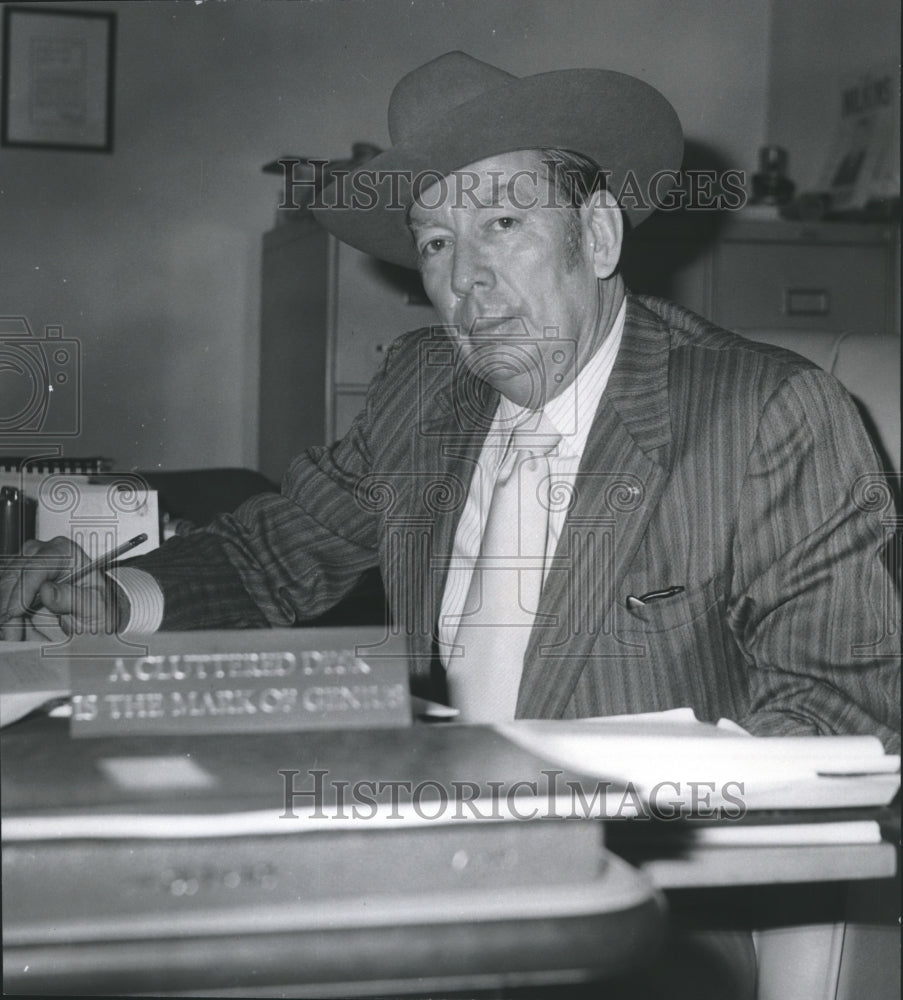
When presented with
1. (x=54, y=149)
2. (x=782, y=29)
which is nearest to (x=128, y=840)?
(x=54, y=149)

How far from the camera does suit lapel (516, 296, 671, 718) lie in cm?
105

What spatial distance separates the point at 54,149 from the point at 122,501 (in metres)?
1.90

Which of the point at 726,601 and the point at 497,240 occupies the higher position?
the point at 497,240

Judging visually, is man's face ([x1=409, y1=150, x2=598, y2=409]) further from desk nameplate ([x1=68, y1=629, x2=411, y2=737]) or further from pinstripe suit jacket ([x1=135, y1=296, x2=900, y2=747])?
desk nameplate ([x1=68, y1=629, x2=411, y2=737])

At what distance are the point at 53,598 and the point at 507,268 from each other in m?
0.53

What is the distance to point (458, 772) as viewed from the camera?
50cm

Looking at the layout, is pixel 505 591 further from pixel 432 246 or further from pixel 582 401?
pixel 432 246

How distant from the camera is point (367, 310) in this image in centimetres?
285

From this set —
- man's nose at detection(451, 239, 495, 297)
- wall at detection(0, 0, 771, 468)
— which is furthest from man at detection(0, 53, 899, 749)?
wall at detection(0, 0, 771, 468)

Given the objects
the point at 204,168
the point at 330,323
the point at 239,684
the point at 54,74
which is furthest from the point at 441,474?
the point at 54,74

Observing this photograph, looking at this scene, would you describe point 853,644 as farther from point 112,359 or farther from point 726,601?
point 112,359

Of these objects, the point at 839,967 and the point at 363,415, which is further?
the point at 363,415

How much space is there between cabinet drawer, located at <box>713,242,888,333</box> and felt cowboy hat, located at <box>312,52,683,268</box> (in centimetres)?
164

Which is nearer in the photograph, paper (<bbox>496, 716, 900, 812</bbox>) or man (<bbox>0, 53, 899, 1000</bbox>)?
paper (<bbox>496, 716, 900, 812</bbox>)
